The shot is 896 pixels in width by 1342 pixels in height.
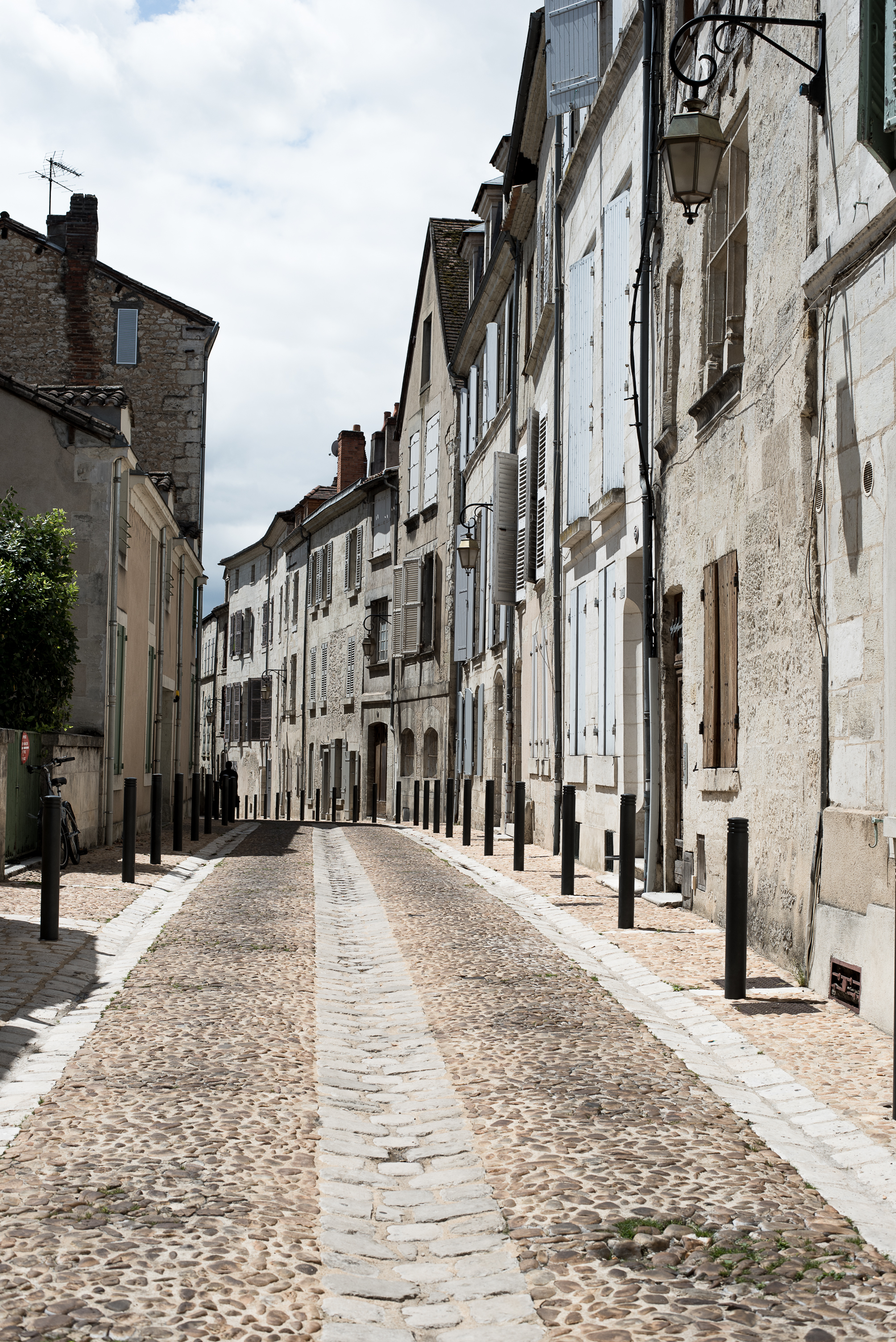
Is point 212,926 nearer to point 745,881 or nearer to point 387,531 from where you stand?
point 745,881

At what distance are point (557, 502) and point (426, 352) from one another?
1457 centimetres

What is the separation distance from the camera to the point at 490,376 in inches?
902

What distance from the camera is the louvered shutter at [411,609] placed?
94.5 feet

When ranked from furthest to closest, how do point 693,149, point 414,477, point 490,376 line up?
point 414,477, point 490,376, point 693,149

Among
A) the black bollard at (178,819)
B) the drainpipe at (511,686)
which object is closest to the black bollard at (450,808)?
the drainpipe at (511,686)

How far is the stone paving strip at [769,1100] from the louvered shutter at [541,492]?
1017cm

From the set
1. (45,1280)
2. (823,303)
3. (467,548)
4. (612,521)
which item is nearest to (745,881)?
(823,303)

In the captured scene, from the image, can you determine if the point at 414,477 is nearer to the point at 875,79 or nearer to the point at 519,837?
the point at 519,837

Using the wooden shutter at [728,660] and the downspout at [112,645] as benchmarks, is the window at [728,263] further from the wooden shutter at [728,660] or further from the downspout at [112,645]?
the downspout at [112,645]

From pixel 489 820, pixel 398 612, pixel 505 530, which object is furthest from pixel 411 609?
pixel 489 820

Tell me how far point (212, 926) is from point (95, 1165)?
4.85m

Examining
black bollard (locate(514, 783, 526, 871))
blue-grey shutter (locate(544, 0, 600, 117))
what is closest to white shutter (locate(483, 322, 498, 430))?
blue-grey shutter (locate(544, 0, 600, 117))

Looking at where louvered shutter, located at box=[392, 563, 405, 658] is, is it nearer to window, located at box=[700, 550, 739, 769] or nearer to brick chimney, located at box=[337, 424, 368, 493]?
brick chimney, located at box=[337, 424, 368, 493]

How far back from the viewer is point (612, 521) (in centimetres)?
1286
